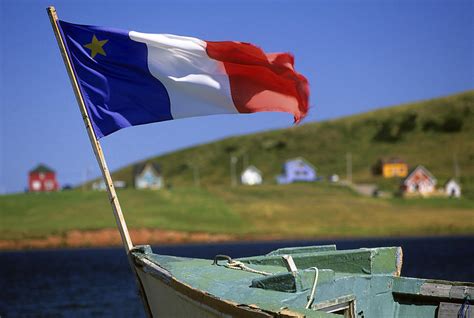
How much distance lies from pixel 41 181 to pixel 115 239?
62259 mm

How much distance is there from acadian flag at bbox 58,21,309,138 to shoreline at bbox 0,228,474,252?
76810 mm

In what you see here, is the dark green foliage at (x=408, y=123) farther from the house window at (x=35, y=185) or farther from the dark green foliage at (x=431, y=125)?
the house window at (x=35, y=185)

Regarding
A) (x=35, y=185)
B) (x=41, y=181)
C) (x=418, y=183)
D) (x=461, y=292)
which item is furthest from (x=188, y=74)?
(x=35, y=185)

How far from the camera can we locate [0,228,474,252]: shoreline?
88.8m

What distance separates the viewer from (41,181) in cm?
14712

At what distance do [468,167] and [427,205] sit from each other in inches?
1831

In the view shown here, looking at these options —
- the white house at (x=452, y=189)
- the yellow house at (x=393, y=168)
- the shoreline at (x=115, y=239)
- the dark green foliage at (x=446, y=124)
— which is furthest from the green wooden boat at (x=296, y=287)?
the dark green foliage at (x=446, y=124)

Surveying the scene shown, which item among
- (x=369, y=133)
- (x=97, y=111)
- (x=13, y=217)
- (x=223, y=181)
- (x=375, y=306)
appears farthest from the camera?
(x=369, y=133)

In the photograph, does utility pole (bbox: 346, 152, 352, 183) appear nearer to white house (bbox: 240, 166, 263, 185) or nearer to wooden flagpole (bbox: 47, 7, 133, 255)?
white house (bbox: 240, 166, 263, 185)

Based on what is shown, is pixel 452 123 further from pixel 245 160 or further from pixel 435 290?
pixel 435 290

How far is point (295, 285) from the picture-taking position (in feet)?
27.7

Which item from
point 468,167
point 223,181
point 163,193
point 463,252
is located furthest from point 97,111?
point 223,181

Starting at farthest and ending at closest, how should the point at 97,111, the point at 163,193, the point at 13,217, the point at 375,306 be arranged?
1. the point at 163,193
2. the point at 13,217
3. the point at 97,111
4. the point at 375,306

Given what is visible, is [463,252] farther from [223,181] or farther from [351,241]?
[223,181]
